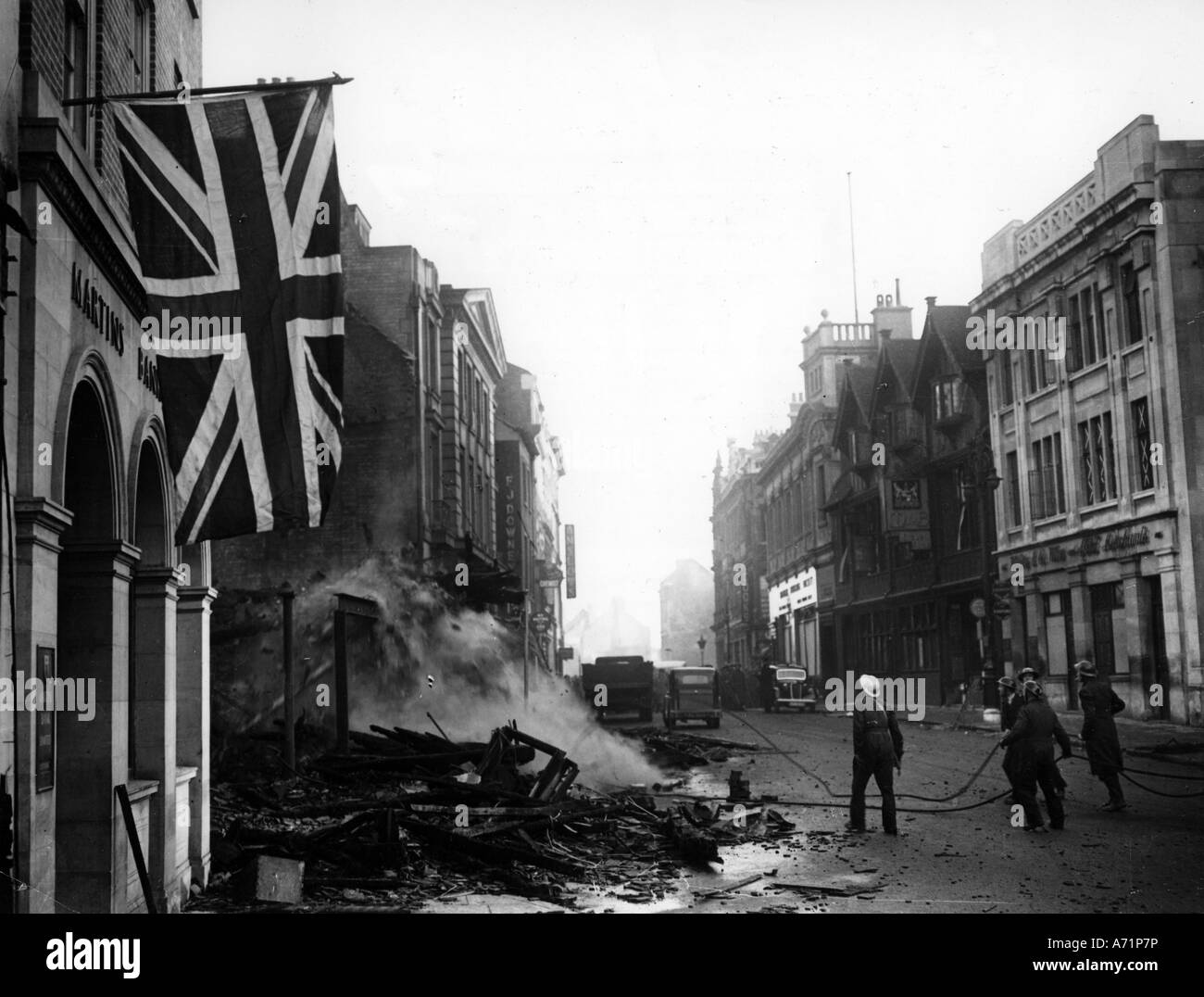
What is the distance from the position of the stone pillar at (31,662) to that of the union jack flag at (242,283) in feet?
5.01

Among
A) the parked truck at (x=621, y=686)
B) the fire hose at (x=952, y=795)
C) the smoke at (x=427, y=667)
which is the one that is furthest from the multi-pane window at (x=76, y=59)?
the parked truck at (x=621, y=686)

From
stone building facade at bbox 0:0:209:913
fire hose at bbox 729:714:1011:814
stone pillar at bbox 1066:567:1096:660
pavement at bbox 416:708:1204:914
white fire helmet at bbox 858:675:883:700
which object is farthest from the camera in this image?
stone pillar at bbox 1066:567:1096:660

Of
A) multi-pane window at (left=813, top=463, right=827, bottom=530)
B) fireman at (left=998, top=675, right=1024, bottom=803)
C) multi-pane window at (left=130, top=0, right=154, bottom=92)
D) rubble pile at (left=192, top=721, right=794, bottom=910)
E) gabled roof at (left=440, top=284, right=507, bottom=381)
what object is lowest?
rubble pile at (left=192, top=721, right=794, bottom=910)

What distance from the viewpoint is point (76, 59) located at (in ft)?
30.5

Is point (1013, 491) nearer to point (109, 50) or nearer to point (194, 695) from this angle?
point (194, 695)

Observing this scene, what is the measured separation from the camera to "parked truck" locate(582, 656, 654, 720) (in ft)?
132

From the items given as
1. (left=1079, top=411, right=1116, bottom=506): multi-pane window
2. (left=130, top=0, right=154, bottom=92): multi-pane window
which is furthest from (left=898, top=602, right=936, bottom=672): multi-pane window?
(left=130, top=0, right=154, bottom=92): multi-pane window

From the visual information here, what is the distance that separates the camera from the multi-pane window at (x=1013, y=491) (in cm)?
3809

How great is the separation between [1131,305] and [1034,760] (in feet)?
64.9

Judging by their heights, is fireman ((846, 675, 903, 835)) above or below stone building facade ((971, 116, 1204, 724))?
below

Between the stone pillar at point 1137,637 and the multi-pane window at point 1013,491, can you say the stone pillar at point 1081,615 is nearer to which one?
A: the stone pillar at point 1137,637

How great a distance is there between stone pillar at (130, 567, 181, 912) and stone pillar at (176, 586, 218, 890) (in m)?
1.03

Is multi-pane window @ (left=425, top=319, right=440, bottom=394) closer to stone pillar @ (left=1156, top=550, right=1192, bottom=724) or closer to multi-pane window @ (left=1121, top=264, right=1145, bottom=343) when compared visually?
multi-pane window @ (left=1121, top=264, right=1145, bottom=343)

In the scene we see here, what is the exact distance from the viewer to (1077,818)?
15.4m
